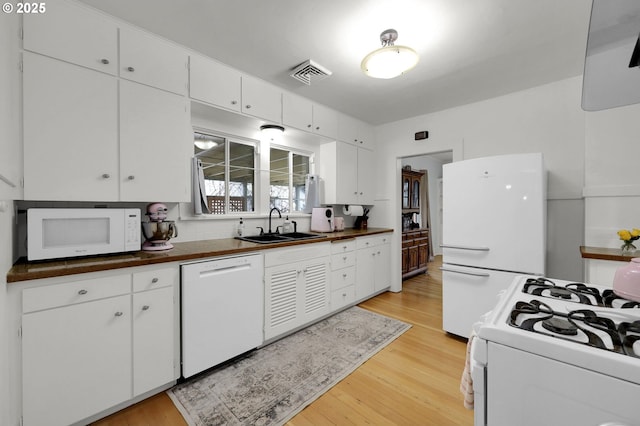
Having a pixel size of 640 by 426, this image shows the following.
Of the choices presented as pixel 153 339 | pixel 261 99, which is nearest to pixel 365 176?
pixel 261 99

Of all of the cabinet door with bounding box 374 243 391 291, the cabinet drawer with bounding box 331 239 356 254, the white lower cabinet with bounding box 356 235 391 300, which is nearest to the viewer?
the cabinet drawer with bounding box 331 239 356 254

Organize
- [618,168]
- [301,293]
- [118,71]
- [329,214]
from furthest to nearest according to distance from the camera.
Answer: [329,214]
[301,293]
[618,168]
[118,71]

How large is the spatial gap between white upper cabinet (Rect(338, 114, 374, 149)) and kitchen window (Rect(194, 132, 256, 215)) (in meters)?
1.30

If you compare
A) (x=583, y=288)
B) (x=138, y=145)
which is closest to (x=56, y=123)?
(x=138, y=145)

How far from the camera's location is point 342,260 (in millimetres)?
3072

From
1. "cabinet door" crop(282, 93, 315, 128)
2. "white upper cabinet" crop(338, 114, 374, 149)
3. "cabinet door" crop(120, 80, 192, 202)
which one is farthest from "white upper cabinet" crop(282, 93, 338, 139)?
"cabinet door" crop(120, 80, 192, 202)

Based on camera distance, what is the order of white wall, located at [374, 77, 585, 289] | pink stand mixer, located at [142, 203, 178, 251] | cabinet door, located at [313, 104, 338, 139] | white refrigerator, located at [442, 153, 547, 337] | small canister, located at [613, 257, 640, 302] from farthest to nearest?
cabinet door, located at [313, 104, 338, 139], white wall, located at [374, 77, 585, 289], white refrigerator, located at [442, 153, 547, 337], pink stand mixer, located at [142, 203, 178, 251], small canister, located at [613, 257, 640, 302]

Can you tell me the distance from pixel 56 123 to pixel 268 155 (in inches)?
72.0

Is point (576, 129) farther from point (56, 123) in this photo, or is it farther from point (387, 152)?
point (56, 123)

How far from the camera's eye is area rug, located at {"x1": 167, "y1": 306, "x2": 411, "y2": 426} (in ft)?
5.22

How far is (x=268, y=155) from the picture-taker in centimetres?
309

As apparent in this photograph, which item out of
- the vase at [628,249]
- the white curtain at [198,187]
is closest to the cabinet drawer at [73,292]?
the white curtain at [198,187]

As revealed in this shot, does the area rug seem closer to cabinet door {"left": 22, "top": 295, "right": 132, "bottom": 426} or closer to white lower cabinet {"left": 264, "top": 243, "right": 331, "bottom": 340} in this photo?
white lower cabinet {"left": 264, "top": 243, "right": 331, "bottom": 340}

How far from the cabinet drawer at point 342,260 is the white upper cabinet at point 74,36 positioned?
2.51 metres
